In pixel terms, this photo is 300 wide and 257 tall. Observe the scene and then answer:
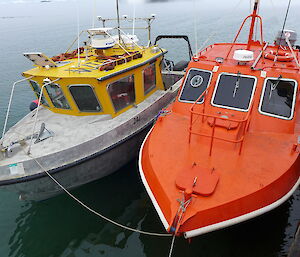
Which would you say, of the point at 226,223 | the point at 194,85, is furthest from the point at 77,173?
the point at 226,223

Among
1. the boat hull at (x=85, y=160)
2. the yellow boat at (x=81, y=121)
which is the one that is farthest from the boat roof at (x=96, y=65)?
the boat hull at (x=85, y=160)

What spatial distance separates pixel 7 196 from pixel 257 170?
6687 millimetres

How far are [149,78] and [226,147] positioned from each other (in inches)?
165

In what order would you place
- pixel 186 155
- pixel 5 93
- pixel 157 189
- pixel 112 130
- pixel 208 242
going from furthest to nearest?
pixel 5 93
pixel 112 130
pixel 208 242
pixel 186 155
pixel 157 189

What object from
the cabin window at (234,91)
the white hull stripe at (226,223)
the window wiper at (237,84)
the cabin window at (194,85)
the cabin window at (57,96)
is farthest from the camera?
the cabin window at (57,96)

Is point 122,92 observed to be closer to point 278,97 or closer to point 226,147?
point 226,147

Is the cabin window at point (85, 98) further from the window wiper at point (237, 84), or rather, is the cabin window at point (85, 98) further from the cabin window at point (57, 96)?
the window wiper at point (237, 84)

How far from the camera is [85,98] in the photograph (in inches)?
277

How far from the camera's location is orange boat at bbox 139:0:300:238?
13.3 ft

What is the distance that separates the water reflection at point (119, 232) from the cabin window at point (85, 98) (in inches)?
84.6

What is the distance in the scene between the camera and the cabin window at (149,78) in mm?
8142

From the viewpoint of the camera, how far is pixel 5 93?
15062 mm

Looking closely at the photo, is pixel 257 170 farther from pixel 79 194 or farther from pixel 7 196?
pixel 7 196

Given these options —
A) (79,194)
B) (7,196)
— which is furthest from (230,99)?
(7,196)
